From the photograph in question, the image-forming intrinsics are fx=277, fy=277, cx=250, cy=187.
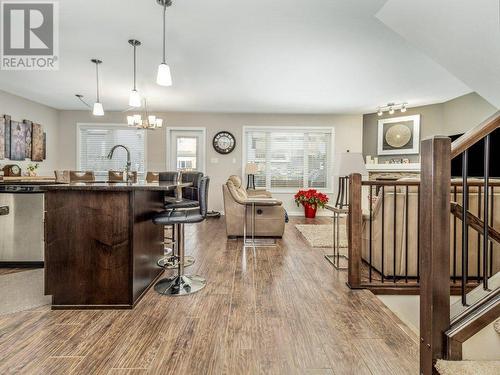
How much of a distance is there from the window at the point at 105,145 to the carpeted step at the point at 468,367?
6779 mm

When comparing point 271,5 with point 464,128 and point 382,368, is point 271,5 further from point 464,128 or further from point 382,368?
point 464,128

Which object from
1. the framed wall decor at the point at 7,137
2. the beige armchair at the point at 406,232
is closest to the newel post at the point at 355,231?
the beige armchair at the point at 406,232

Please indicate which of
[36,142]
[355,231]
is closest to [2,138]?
[36,142]

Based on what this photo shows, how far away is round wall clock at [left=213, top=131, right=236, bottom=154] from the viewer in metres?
6.89

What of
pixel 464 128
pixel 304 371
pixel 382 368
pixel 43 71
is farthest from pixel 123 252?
pixel 464 128

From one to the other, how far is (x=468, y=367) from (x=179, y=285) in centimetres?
196

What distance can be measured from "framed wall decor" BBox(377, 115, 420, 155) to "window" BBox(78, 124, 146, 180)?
230 inches

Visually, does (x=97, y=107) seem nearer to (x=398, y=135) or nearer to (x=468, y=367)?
(x=468, y=367)

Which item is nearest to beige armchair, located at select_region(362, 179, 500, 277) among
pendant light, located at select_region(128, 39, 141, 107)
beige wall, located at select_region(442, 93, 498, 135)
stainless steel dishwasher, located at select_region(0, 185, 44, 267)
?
pendant light, located at select_region(128, 39, 141, 107)

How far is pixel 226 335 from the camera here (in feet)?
5.65

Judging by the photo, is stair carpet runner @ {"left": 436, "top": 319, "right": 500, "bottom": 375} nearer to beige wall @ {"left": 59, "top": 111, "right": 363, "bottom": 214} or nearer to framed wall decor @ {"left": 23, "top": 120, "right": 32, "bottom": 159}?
beige wall @ {"left": 59, "top": 111, "right": 363, "bottom": 214}

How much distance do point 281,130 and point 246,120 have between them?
0.92 m

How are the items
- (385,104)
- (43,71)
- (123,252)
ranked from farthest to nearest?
(385,104) < (43,71) < (123,252)

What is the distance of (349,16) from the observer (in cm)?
274
